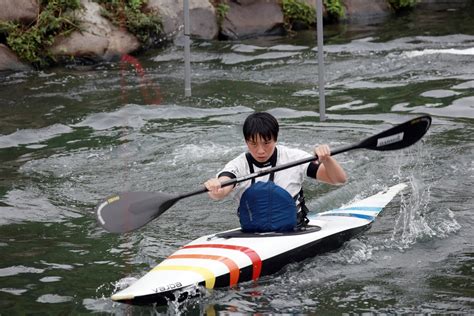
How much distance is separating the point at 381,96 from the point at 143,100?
285cm

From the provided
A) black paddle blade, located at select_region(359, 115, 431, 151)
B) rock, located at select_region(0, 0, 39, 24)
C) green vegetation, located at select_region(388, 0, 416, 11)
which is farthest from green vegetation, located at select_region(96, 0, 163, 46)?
black paddle blade, located at select_region(359, 115, 431, 151)

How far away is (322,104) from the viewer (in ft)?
31.6

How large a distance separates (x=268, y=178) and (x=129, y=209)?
36.7 inches

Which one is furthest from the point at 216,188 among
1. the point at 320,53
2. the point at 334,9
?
the point at 334,9

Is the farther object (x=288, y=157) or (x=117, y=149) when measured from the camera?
(x=117, y=149)

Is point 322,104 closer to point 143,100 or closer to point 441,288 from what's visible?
point 143,100

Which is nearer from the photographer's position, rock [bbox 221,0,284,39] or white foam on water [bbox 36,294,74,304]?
white foam on water [bbox 36,294,74,304]

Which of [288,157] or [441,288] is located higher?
[288,157]

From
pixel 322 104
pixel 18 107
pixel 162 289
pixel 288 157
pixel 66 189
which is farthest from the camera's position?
pixel 18 107

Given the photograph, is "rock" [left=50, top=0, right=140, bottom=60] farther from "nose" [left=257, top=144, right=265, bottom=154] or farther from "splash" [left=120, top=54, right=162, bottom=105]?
"nose" [left=257, top=144, right=265, bottom=154]

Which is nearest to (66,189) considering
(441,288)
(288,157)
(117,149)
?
(117,149)

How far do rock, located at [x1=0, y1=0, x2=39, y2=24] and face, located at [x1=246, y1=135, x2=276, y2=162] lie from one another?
7.56 metres

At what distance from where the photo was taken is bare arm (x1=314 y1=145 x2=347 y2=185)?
5.81 meters

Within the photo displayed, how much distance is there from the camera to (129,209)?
19.7 ft
